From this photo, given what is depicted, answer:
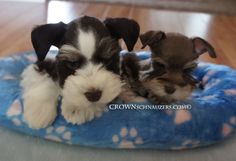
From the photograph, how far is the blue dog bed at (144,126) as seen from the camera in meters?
1.72

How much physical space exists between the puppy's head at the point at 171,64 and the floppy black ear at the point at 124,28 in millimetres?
149

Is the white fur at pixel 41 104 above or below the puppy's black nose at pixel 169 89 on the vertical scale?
below

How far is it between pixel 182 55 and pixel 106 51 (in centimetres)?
46

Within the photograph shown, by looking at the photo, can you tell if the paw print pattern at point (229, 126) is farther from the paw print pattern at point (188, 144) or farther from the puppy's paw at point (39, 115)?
the puppy's paw at point (39, 115)

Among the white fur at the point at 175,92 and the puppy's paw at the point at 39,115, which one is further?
the white fur at the point at 175,92

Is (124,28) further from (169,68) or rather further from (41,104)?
(41,104)

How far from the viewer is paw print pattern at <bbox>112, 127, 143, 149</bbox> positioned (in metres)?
1.72

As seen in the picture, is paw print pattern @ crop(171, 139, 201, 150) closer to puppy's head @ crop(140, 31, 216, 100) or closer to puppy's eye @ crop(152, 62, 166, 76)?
puppy's head @ crop(140, 31, 216, 100)

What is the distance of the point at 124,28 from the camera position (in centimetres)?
176

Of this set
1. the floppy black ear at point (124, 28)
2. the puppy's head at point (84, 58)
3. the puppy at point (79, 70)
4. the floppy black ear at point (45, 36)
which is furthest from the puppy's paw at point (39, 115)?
the floppy black ear at point (124, 28)

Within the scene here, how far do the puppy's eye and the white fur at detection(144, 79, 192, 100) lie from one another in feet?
0.20

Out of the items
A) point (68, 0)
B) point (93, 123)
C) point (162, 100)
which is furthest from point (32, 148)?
point (68, 0)

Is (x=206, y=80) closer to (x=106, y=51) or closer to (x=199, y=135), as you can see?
(x=199, y=135)

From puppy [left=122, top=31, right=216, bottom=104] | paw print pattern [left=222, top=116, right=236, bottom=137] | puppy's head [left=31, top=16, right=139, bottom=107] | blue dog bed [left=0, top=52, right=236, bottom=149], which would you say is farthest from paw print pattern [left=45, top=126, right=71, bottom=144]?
paw print pattern [left=222, top=116, right=236, bottom=137]
